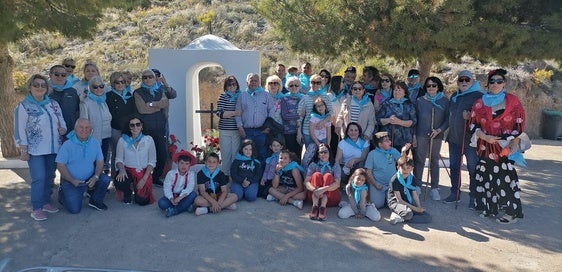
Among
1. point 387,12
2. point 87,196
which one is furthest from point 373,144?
point 87,196

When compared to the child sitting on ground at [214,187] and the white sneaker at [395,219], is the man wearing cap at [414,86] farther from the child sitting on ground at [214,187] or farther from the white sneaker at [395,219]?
the child sitting on ground at [214,187]

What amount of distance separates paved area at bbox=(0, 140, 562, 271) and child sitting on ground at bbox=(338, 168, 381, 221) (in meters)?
0.13

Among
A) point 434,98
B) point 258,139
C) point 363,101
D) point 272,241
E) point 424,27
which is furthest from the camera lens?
point 424,27

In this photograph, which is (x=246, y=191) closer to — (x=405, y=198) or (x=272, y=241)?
(x=272, y=241)

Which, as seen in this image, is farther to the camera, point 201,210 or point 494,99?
point 201,210

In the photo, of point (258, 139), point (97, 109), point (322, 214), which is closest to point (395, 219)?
point (322, 214)

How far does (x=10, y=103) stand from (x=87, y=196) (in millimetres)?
3744

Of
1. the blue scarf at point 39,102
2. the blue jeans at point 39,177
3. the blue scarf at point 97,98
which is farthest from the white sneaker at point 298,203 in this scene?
the blue scarf at point 39,102

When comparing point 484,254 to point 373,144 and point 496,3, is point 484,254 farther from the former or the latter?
point 496,3

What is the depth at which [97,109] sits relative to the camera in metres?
5.77

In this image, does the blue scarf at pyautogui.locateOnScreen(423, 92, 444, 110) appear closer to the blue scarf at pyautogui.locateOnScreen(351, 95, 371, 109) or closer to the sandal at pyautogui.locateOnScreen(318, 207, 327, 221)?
the blue scarf at pyautogui.locateOnScreen(351, 95, 371, 109)

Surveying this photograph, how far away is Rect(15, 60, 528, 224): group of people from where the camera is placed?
5.16 metres

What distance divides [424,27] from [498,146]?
7.40ft

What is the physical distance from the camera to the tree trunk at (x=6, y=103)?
828 cm
